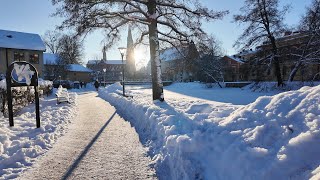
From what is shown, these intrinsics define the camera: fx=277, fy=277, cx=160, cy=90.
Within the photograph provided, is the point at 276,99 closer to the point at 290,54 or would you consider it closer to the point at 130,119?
the point at 130,119

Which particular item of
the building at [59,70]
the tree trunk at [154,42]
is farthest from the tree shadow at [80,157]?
the building at [59,70]

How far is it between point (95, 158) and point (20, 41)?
137 feet

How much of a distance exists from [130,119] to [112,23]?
5.71 m

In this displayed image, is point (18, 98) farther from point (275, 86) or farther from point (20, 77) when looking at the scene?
point (275, 86)

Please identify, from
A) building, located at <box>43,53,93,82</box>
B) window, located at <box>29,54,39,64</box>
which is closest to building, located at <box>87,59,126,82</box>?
building, located at <box>43,53,93,82</box>

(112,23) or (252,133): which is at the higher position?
(112,23)

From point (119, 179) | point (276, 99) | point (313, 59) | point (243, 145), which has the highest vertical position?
point (313, 59)

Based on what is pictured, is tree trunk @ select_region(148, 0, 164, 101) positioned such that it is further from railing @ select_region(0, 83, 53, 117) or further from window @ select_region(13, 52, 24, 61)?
window @ select_region(13, 52, 24, 61)

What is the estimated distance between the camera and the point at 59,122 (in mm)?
10727

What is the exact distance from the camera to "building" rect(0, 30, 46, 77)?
40.5m

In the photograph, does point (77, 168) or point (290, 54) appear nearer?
point (77, 168)

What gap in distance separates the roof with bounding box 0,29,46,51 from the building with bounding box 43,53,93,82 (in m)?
11.5

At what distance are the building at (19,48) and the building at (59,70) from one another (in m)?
10.8

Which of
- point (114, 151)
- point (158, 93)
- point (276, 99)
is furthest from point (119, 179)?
point (158, 93)
